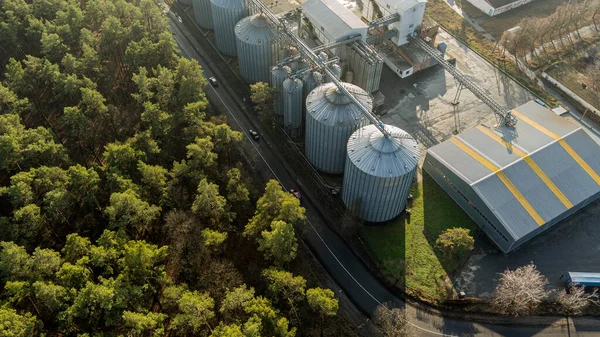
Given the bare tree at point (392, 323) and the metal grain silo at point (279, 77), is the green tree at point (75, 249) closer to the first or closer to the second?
the bare tree at point (392, 323)

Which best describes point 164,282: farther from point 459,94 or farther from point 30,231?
point 459,94

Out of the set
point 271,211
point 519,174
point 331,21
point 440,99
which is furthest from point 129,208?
point 440,99

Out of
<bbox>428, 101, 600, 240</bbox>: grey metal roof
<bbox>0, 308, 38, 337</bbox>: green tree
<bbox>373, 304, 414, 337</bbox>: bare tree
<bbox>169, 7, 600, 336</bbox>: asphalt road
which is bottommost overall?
<bbox>169, 7, 600, 336</bbox>: asphalt road

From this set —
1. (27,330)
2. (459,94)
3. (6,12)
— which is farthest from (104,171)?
(459,94)

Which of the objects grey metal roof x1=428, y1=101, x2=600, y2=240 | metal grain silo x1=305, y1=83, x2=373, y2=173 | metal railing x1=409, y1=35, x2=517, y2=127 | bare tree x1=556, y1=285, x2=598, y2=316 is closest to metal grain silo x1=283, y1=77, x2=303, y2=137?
metal grain silo x1=305, y1=83, x2=373, y2=173

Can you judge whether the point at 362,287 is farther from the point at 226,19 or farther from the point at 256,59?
the point at 226,19

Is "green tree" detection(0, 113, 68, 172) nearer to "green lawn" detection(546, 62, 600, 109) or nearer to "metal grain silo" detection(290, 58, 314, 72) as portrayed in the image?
"metal grain silo" detection(290, 58, 314, 72)

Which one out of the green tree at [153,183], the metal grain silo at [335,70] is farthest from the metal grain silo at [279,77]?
the green tree at [153,183]

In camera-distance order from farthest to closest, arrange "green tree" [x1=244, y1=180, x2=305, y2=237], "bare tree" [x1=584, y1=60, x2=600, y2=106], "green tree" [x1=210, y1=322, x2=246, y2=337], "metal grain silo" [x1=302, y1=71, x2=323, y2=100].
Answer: "bare tree" [x1=584, y1=60, x2=600, y2=106] → "metal grain silo" [x1=302, y1=71, x2=323, y2=100] → "green tree" [x1=244, y1=180, x2=305, y2=237] → "green tree" [x1=210, y1=322, x2=246, y2=337]
